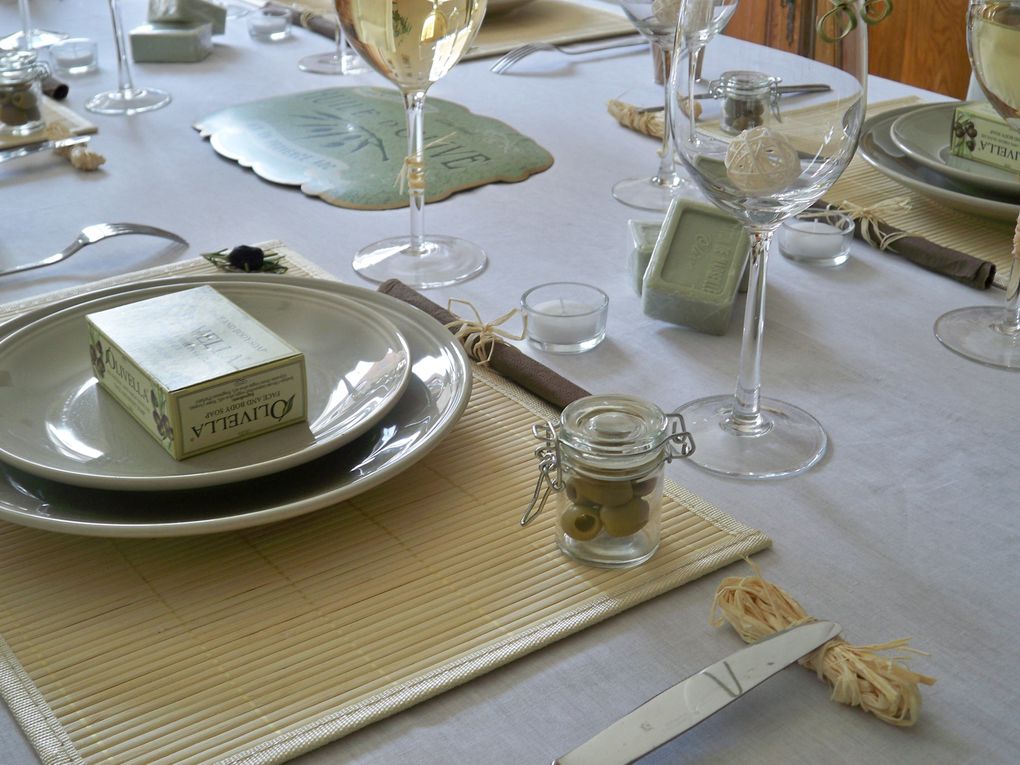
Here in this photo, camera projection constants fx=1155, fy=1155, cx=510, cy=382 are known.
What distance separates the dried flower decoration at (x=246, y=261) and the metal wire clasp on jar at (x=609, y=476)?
420 millimetres

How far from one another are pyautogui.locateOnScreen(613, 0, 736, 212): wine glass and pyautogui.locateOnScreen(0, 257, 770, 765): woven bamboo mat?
536 mm

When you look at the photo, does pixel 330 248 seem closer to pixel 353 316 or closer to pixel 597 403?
pixel 353 316

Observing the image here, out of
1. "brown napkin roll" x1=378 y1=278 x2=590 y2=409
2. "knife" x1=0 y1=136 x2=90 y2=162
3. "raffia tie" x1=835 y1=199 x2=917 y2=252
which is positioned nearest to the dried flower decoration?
"brown napkin roll" x1=378 y1=278 x2=590 y2=409

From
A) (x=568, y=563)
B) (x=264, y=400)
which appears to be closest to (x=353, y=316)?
(x=264, y=400)

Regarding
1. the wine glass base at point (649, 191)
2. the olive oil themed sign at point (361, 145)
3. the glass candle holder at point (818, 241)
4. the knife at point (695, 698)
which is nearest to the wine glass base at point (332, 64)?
the olive oil themed sign at point (361, 145)

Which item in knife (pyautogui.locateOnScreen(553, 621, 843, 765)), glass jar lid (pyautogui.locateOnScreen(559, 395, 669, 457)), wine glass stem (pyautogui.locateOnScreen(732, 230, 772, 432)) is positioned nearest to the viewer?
knife (pyautogui.locateOnScreen(553, 621, 843, 765))

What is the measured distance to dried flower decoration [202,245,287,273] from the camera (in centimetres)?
97

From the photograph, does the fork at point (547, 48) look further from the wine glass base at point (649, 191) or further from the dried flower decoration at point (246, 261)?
the dried flower decoration at point (246, 261)

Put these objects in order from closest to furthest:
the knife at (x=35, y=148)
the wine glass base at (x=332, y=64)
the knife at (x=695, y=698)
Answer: the knife at (x=695, y=698) → the knife at (x=35, y=148) → the wine glass base at (x=332, y=64)

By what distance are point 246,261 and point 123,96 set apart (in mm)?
649

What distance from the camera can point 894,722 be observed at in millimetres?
517

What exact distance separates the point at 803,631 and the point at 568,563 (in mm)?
133

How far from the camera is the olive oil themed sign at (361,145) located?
4.00 feet

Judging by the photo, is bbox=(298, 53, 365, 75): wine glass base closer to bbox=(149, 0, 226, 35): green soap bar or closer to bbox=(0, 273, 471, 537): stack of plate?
bbox=(149, 0, 226, 35): green soap bar
